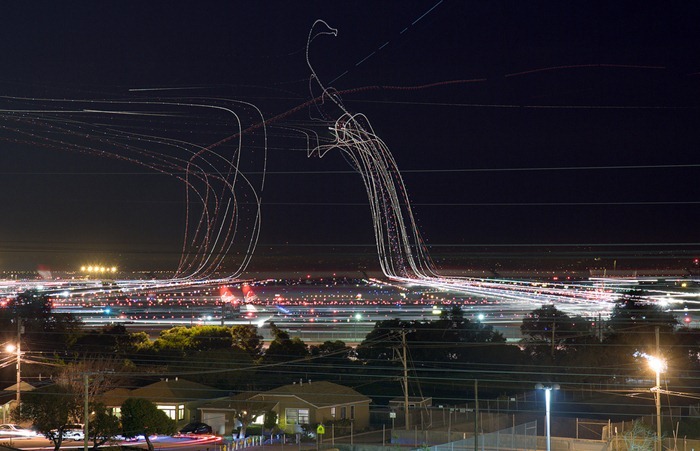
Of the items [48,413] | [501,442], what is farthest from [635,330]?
[48,413]

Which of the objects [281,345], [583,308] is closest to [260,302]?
[583,308]

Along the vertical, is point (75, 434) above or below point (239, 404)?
below

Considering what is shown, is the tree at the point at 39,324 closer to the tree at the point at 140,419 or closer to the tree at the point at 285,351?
the tree at the point at 285,351

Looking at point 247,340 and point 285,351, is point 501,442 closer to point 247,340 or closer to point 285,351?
point 285,351

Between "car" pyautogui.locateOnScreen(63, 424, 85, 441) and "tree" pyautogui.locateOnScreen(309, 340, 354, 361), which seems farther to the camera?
"tree" pyautogui.locateOnScreen(309, 340, 354, 361)

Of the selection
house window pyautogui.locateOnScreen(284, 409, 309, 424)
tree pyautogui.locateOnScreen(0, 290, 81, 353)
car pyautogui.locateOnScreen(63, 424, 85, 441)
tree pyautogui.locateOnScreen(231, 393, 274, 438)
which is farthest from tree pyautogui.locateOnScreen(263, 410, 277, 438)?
tree pyautogui.locateOnScreen(0, 290, 81, 353)

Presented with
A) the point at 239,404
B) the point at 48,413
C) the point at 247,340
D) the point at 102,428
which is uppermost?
the point at 247,340

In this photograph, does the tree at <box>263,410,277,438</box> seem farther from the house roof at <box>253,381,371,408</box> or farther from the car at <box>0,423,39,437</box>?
the car at <box>0,423,39,437</box>
